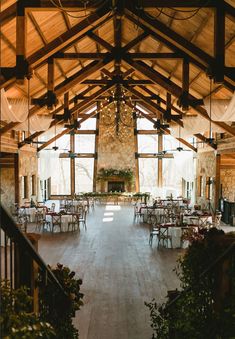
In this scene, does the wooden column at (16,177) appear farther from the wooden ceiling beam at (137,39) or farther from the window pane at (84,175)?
the wooden ceiling beam at (137,39)

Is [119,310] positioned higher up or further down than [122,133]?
further down

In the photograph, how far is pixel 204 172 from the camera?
16703 millimetres

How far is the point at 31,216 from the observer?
46.2 ft

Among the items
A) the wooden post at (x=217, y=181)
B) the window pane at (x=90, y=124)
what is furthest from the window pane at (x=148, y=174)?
the wooden post at (x=217, y=181)

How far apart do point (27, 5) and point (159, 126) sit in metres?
8.58

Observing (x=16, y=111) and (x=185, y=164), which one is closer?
(x=16, y=111)

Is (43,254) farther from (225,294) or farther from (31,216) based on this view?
(225,294)

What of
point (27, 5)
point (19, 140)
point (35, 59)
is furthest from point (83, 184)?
point (27, 5)

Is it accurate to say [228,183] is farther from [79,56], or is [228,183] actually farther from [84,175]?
[79,56]

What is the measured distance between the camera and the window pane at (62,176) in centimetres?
2170

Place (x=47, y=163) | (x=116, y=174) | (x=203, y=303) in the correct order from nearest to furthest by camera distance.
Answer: (x=203, y=303)
(x=47, y=163)
(x=116, y=174)

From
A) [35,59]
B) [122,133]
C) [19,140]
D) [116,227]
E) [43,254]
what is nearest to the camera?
[35,59]

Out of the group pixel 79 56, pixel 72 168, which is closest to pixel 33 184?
pixel 72 168

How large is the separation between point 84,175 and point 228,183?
9429mm
